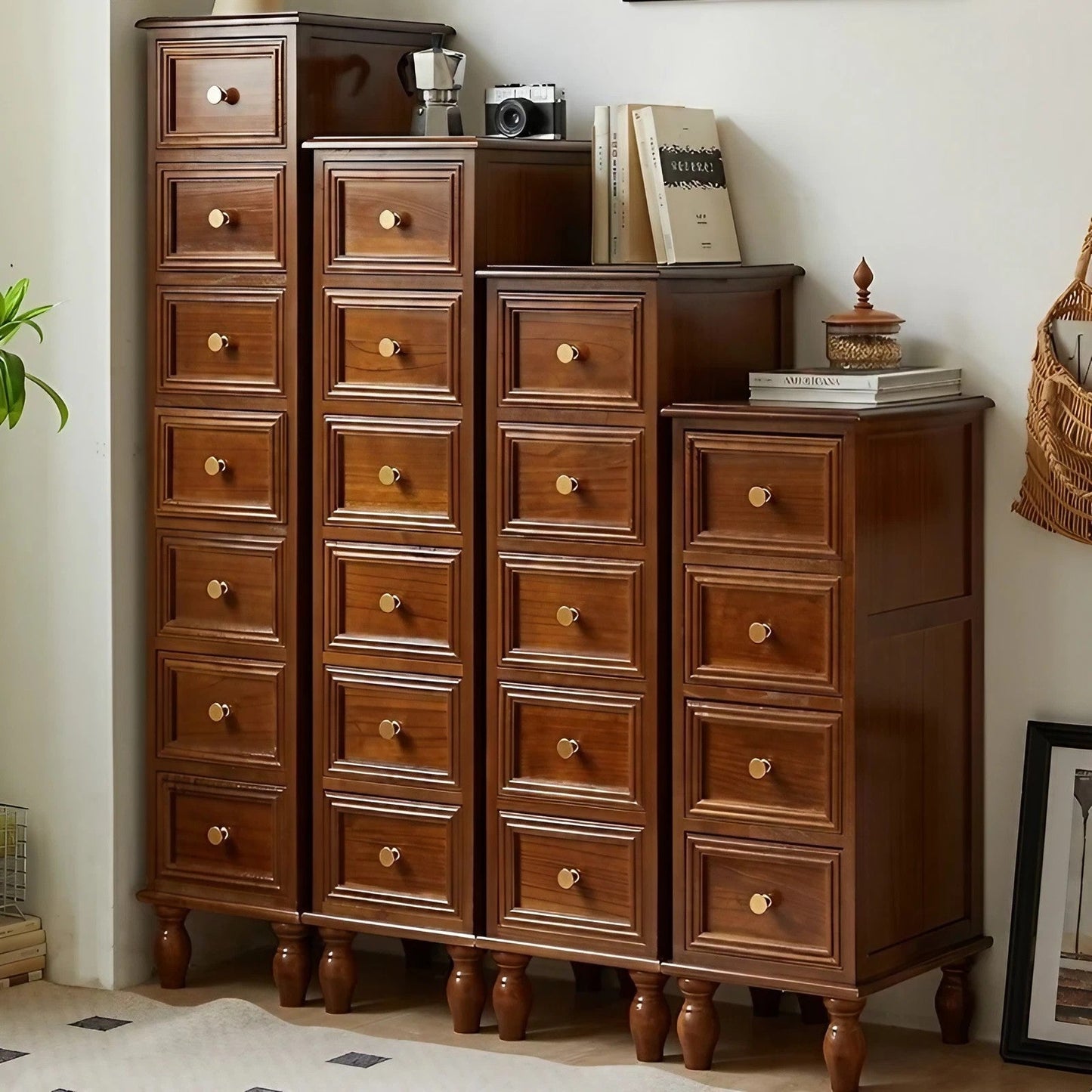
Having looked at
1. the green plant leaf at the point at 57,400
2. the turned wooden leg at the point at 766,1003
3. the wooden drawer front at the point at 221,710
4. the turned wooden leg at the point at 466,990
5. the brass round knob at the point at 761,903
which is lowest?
the turned wooden leg at the point at 766,1003

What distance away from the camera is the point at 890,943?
3.14 meters

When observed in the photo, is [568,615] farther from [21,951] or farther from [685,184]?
[21,951]

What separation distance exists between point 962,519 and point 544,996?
118 cm

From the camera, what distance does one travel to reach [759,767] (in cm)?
310

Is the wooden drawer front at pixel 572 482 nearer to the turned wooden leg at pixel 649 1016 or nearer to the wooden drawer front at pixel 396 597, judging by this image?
the wooden drawer front at pixel 396 597

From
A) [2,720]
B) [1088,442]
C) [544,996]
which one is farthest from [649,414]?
[2,720]

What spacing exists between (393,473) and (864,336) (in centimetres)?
83

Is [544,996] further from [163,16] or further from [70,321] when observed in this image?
[163,16]

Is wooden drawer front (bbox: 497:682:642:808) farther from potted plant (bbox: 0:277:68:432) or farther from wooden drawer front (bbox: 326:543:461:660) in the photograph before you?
potted plant (bbox: 0:277:68:432)

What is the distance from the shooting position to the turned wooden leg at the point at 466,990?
3.41 m

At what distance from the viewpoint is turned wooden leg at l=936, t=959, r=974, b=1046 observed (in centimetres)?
336

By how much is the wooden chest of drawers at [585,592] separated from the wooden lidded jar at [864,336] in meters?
0.18

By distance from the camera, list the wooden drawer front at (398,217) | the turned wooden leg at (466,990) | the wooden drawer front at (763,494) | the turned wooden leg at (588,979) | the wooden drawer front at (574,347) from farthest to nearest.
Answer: the turned wooden leg at (588,979) → the turned wooden leg at (466,990) → the wooden drawer front at (398,217) → the wooden drawer front at (574,347) → the wooden drawer front at (763,494)

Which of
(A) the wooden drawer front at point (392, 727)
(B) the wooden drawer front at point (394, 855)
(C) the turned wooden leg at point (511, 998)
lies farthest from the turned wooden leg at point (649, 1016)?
(A) the wooden drawer front at point (392, 727)
